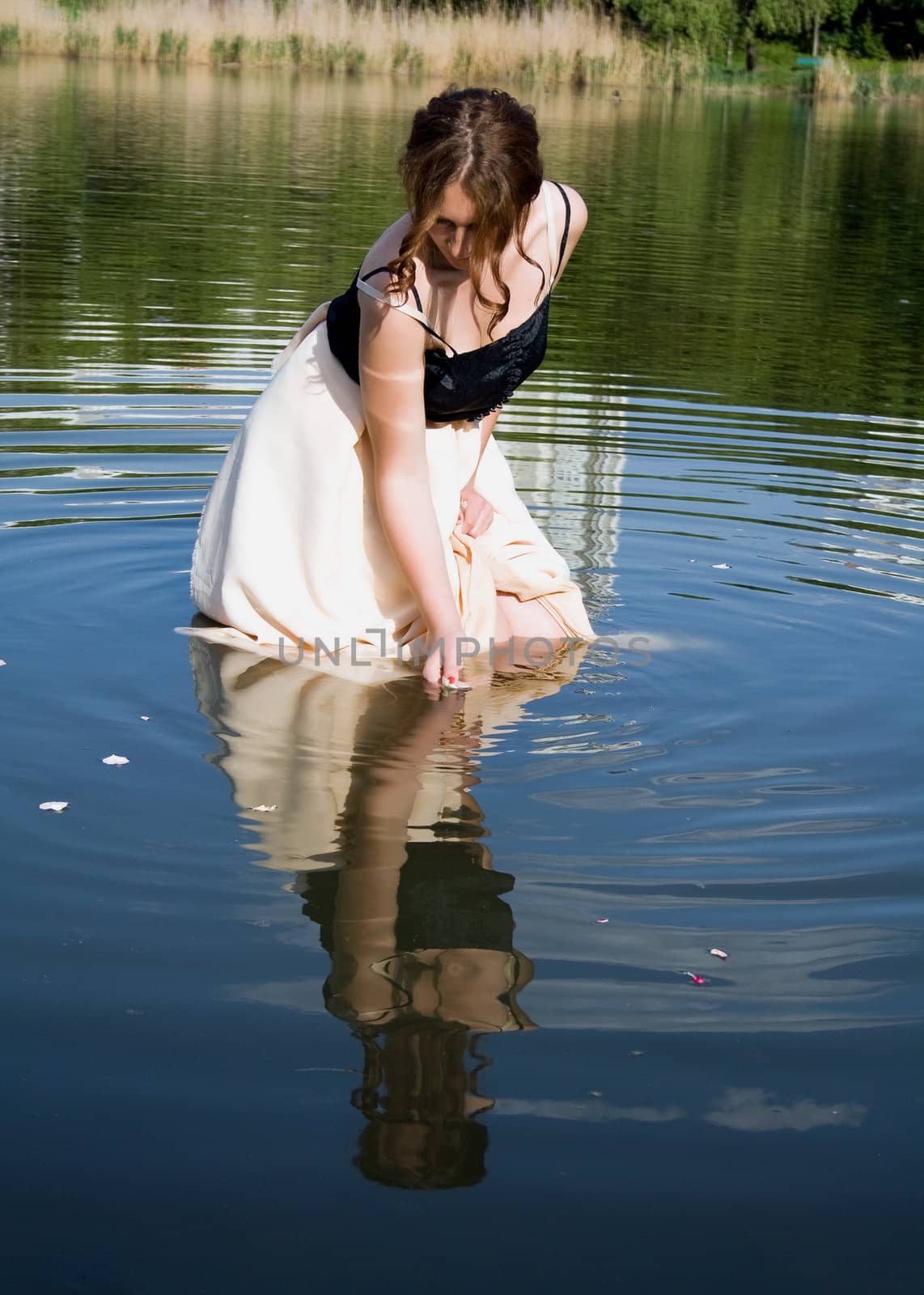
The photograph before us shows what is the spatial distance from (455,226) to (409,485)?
2.49ft

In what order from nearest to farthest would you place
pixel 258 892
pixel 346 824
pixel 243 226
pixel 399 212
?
pixel 258 892 → pixel 346 824 → pixel 243 226 → pixel 399 212

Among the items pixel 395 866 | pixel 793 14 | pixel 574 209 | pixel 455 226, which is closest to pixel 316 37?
pixel 793 14

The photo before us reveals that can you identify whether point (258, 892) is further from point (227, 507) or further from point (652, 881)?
point (227, 507)

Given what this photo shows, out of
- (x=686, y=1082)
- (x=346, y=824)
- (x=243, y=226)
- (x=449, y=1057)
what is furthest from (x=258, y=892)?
(x=243, y=226)

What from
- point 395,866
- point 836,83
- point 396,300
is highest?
point 836,83

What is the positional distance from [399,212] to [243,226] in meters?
2.09

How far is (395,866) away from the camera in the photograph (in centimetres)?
337

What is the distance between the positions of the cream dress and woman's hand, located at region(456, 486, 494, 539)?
0.06 meters

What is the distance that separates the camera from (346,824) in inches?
141

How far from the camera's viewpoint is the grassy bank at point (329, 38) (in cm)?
3288

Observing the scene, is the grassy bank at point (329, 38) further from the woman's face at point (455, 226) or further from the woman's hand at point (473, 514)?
the woman's face at point (455, 226)

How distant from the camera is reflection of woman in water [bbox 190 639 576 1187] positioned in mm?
2525

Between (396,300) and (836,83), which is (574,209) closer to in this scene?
(396,300)

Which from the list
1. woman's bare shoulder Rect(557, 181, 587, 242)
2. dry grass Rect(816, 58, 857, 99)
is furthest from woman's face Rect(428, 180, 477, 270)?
dry grass Rect(816, 58, 857, 99)
